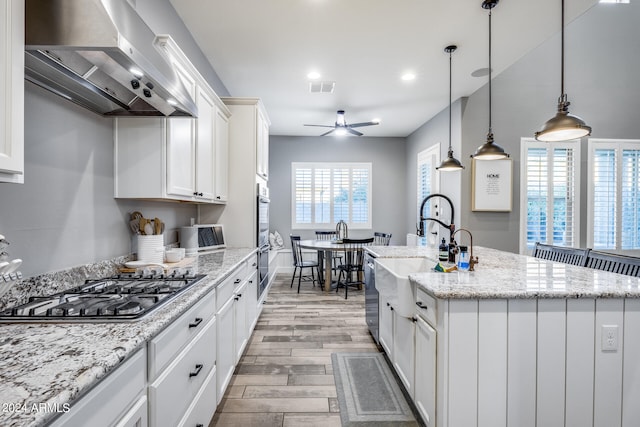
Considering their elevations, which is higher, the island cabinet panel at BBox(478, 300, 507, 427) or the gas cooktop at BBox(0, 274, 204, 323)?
the gas cooktop at BBox(0, 274, 204, 323)

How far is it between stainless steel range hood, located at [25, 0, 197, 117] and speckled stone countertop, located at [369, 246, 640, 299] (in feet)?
5.55

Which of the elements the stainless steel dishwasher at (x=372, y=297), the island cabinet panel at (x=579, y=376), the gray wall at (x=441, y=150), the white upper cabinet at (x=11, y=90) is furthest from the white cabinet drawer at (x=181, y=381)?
the gray wall at (x=441, y=150)

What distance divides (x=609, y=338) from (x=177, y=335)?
2.02 metres

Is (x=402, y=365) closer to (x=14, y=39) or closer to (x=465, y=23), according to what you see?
(x=14, y=39)

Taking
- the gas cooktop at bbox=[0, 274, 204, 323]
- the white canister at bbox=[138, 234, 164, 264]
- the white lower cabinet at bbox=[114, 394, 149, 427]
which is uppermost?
the white canister at bbox=[138, 234, 164, 264]

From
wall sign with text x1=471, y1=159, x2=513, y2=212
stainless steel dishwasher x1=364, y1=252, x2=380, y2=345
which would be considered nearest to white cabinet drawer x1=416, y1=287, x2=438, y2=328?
stainless steel dishwasher x1=364, y1=252, x2=380, y2=345

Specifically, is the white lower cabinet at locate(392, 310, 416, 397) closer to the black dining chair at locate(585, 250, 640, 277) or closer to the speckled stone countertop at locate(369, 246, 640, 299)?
the speckled stone countertop at locate(369, 246, 640, 299)

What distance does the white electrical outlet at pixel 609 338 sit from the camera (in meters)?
1.44

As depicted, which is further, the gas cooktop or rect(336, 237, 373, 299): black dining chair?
rect(336, 237, 373, 299): black dining chair

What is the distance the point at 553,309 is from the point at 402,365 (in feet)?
3.36

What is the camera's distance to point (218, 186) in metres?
2.88

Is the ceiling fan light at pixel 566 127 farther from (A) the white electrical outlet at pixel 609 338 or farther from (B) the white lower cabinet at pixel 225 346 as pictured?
(B) the white lower cabinet at pixel 225 346

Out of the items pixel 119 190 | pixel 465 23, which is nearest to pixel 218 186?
pixel 119 190

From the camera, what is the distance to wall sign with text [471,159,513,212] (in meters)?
4.11
